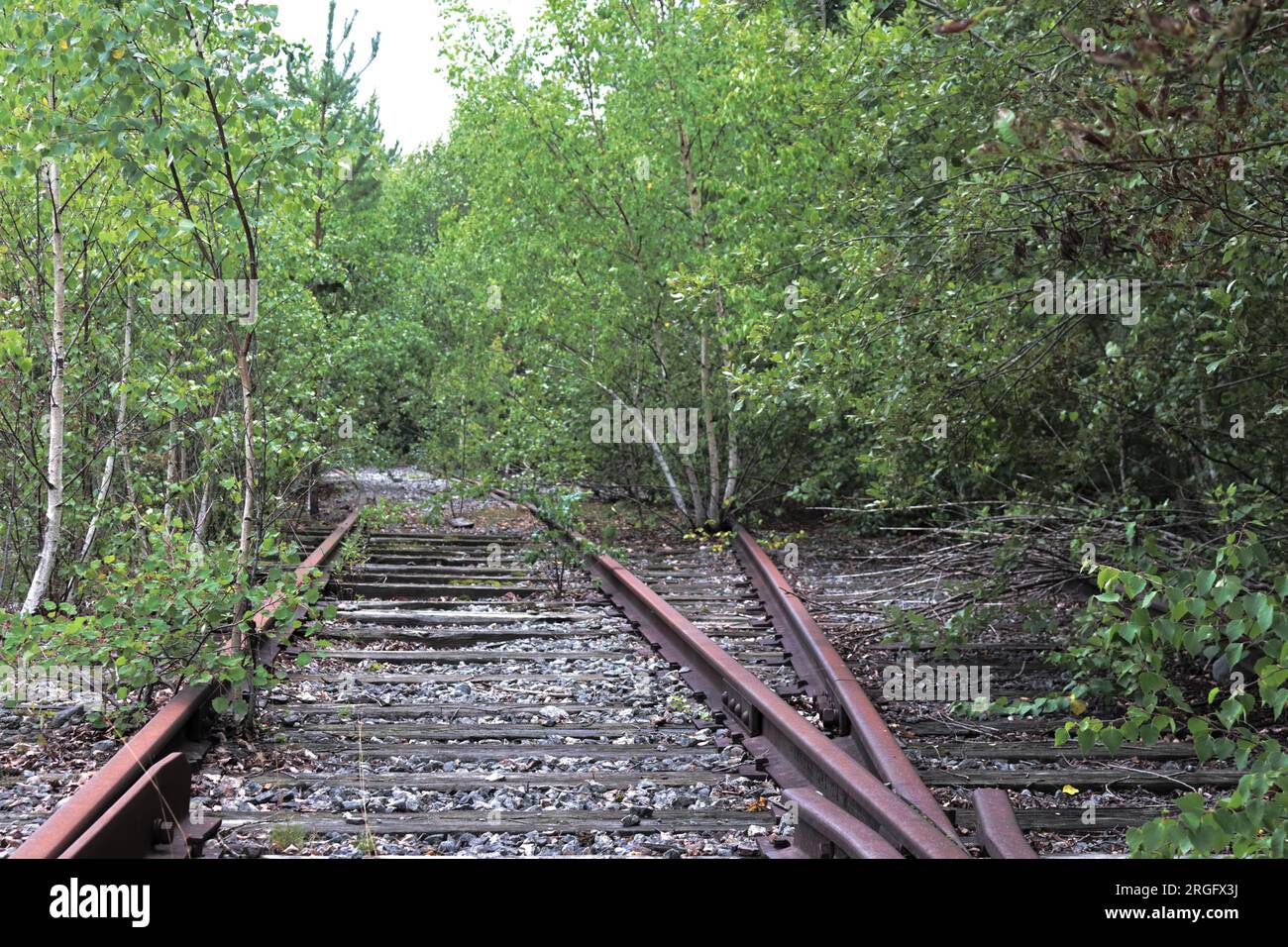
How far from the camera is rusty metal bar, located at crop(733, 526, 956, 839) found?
13.0ft

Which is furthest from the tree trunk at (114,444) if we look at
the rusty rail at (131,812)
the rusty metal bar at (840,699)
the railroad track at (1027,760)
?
the railroad track at (1027,760)

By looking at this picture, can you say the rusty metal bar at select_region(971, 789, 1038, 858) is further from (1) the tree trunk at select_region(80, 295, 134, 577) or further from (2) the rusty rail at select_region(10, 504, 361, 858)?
(1) the tree trunk at select_region(80, 295, 134, 577)

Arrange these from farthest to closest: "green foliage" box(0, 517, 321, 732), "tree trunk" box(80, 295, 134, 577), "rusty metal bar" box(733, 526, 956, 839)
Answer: "tree trunk" box(80, 295, 134, 577)
"green foliage" box(0, 517, 321, 732)
"rusty metal bar" box(733, 526, 956, 839)

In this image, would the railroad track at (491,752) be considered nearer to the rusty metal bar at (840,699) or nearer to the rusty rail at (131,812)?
the rusty rail at (131,812)

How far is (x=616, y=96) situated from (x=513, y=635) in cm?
679

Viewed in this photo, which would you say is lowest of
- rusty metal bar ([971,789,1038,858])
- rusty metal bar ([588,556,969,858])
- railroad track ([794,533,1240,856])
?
railroad track ([794,533,1240,856])

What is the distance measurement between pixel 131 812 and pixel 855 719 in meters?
2.94

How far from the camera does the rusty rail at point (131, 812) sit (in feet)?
9.61

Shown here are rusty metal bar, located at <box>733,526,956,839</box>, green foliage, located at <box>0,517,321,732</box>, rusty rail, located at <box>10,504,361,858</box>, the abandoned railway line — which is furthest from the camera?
green foliage, located at <box>0,517,321,732</box>

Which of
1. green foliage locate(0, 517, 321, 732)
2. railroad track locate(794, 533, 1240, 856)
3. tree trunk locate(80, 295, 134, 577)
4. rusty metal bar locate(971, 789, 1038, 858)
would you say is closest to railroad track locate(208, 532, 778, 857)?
green foliage locate(0, 517, 321, 732)

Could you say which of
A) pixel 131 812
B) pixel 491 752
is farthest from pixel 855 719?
pixel 131 812

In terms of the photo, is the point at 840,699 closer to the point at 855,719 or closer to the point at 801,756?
the point at 855,719

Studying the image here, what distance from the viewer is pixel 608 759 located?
4.59m

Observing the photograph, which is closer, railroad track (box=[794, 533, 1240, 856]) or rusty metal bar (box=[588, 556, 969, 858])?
rusty metal bar (box=[588, 556, 969, 858])
